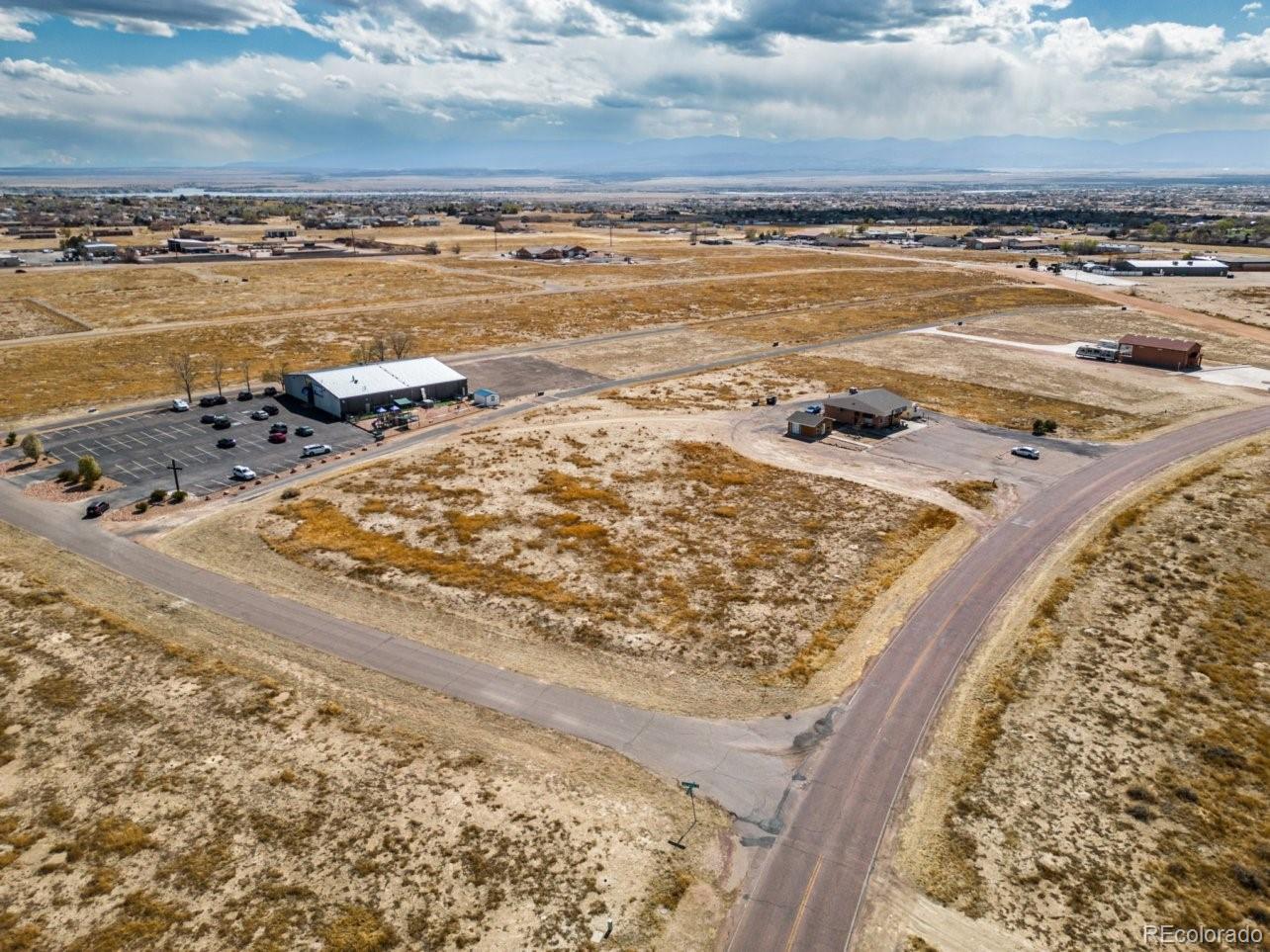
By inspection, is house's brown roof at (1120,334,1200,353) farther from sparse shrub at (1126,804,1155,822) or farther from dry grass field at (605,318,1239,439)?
sparse shrub at (1126,804,1155,822)

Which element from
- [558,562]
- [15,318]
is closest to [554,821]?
[558,562]

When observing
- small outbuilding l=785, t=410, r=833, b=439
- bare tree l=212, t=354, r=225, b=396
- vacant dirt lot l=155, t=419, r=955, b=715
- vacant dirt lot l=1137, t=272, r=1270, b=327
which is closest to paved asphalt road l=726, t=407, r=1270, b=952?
vacant dirt lot l=155, t=419, r=955, b=715

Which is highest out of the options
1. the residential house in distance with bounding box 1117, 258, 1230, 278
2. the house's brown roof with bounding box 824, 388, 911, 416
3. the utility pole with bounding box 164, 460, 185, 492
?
the residential house in distance with bounding box 1117, 258, 1230, 278

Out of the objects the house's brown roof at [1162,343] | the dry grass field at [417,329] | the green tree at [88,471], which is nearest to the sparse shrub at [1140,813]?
the green tree at [88,471]

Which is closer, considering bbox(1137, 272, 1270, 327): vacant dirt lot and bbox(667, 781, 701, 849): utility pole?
bbox(667, 781, 701, 849): utility pole

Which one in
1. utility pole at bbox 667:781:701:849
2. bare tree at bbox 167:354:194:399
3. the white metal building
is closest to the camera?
utility pole at bbox 667:781:701:849

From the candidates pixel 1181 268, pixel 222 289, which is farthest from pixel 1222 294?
pixel 222 289

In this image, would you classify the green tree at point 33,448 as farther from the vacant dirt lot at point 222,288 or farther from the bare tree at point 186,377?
the vacant dirt lot at point 222,288

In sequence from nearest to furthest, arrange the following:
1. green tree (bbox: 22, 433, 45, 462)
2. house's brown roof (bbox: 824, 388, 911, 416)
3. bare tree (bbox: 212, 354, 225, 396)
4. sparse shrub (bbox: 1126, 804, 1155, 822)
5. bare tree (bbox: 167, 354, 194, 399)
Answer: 1. sparse shrub (bbox: 1126, 804, 1155, 822)
2. green tree (bbox: 22, 433, 45, 462)
3. house's brown roof (bbox: 824, 388, 911, 416)
4. bare tree (bbox: 167, 354, 194, 399)
5. bare tree (bbox: 212, 354, 225, 396)
